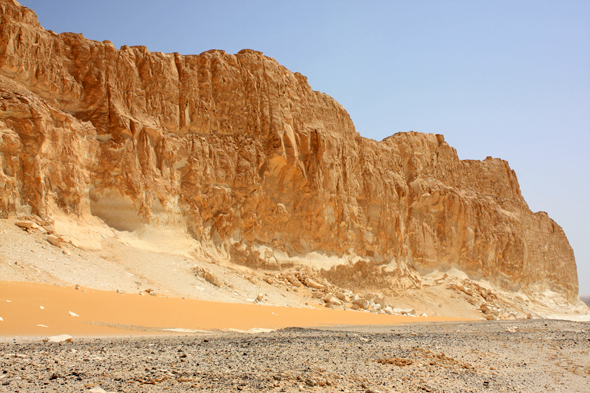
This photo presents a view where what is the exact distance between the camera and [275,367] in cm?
543

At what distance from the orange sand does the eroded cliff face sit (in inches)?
294

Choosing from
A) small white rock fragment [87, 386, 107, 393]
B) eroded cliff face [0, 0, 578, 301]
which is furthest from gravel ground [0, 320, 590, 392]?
eroded cliff face [0, 0, 578, 301]

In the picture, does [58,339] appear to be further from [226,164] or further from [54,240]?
Result: [226,164]

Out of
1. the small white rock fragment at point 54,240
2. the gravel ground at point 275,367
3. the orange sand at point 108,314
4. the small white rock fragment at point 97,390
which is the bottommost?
the orange sand at point 108,314

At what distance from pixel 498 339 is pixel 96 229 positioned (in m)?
14.7

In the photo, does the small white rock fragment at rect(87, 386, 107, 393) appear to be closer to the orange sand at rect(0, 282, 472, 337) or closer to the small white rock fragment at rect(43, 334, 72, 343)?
the small white rock fragment at rect(43, 334, 72, 343)

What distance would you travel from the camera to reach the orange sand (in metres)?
7.30

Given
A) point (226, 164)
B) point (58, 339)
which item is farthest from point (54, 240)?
point (226, 164)

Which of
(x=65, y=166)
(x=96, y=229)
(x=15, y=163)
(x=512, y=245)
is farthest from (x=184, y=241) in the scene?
(x=512, y=245)

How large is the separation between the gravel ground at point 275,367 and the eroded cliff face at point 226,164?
12.2m

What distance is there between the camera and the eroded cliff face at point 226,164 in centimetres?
1839

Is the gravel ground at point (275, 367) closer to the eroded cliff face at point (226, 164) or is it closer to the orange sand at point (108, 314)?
the orange sand at point (108, 314)

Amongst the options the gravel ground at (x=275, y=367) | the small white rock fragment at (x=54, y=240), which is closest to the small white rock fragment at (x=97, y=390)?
the gravel ground at (x=275, y=367)

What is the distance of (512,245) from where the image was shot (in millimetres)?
→ 35500
